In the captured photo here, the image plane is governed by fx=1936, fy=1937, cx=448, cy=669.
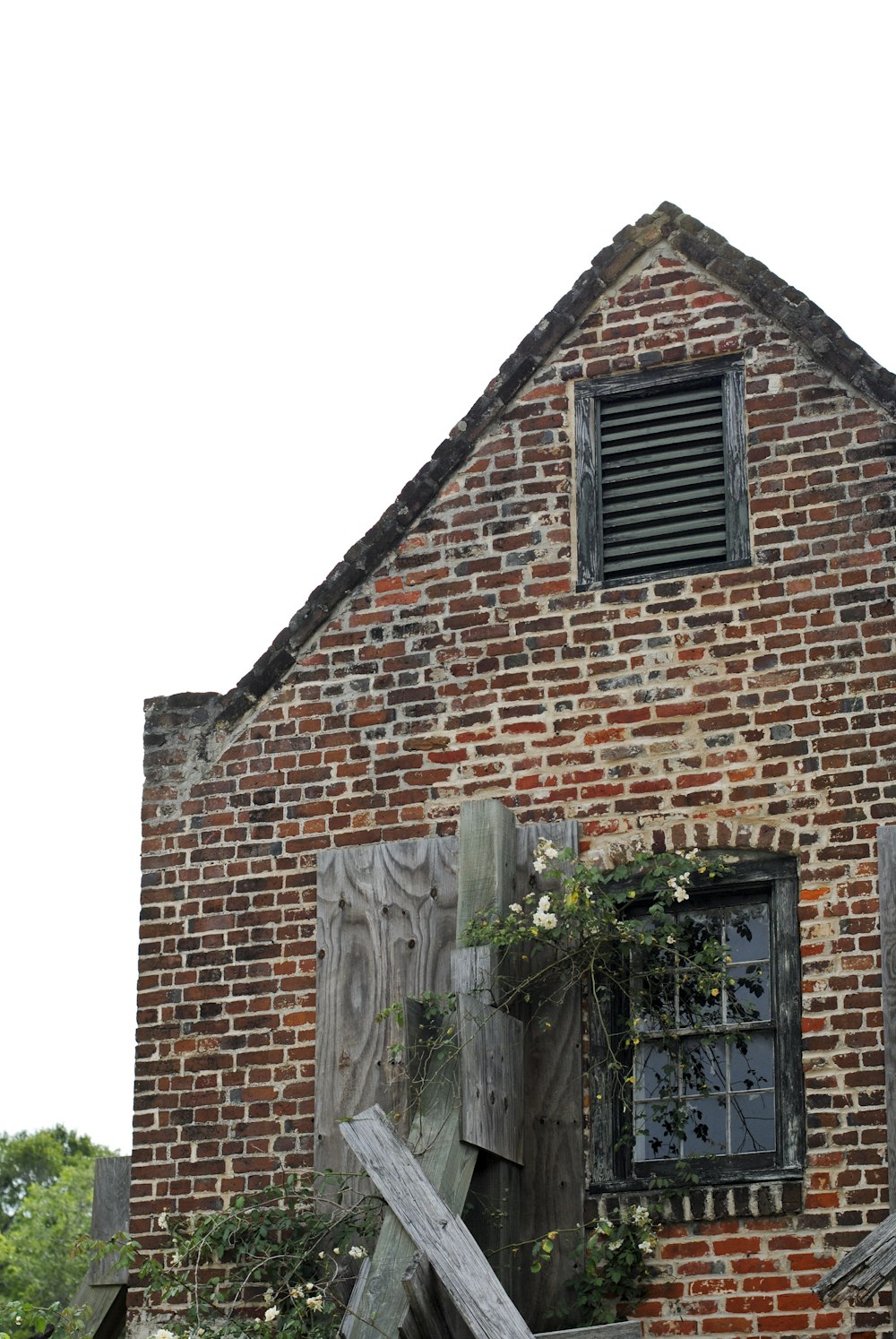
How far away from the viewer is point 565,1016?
27.3ft

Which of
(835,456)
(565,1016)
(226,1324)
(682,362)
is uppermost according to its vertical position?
(682,362)

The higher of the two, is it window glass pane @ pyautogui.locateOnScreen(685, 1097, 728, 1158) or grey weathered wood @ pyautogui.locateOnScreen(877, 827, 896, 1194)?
grey weathered wood @ pyautogui.locateOnScreen(877, 827, 896, 1194)

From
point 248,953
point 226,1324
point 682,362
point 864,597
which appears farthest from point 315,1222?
point 682,362

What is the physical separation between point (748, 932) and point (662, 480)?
219cm

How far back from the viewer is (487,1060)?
7.94m

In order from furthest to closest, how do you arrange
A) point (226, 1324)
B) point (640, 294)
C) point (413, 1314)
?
point (640, 294) → point (226, 1324) → point (413, 1314)

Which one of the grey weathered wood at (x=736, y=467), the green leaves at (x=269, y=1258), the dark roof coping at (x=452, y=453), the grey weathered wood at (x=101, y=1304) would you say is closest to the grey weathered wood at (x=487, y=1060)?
the green leaves at (x=269, y=1258)

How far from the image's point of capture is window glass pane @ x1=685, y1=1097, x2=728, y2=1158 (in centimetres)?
800

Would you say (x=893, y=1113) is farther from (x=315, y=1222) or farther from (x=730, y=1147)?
(x=315, y=1222)

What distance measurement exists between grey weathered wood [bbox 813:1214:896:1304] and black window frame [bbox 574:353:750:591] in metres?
3.16

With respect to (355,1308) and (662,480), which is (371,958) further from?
(662,480)

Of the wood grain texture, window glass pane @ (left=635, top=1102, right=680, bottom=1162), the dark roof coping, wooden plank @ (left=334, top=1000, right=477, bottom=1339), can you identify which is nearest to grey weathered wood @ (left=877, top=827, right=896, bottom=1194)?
window glass pane @ (left=635, top=1102, right=680, bottom=1162)

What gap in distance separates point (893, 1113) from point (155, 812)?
381 centimetres

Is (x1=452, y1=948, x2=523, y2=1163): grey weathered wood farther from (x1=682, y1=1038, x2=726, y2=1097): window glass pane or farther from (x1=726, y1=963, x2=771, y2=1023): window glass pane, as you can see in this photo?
(x1=726, y1=963, x2=771, y2=1023): window glass pane
